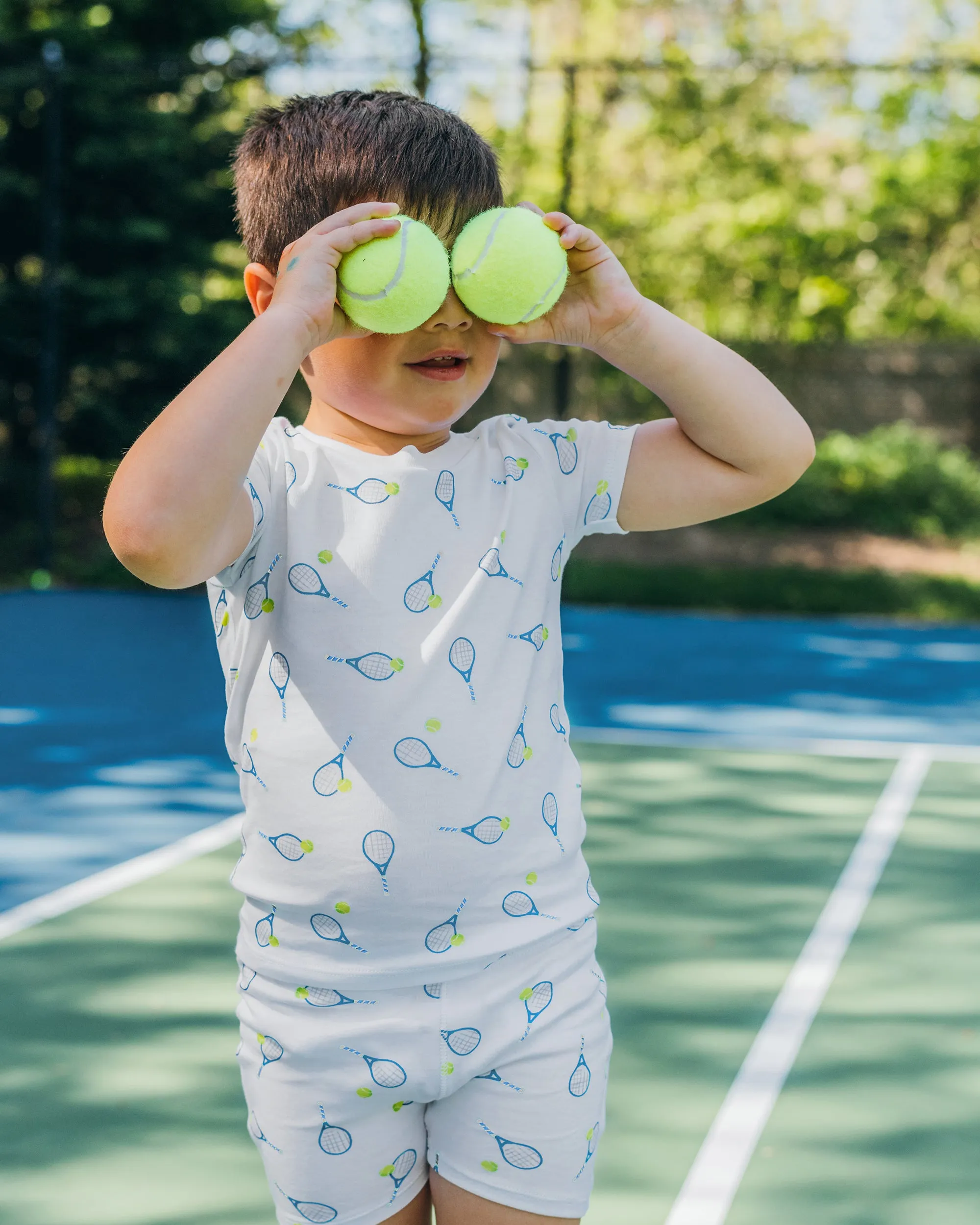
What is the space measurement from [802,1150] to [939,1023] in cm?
80

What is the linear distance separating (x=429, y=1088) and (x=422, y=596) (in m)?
0.53

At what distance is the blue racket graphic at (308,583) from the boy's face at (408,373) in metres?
0.18

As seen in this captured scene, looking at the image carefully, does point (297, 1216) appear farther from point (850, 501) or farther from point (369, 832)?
point (850, 501)

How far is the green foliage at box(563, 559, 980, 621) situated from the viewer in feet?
40.1

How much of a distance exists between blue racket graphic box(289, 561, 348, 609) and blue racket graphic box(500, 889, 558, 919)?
0.36 m

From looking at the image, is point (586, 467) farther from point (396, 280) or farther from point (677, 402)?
point (396, 280)

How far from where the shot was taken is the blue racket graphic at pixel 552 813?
1771 mm

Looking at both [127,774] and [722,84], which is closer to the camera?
[127,774]

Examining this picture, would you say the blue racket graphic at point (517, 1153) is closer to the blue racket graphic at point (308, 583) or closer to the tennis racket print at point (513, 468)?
the blue racket graphic at point (308, 583)

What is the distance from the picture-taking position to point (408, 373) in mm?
1724

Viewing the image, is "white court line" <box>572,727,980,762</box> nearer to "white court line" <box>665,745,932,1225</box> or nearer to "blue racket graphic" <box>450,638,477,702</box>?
"white court line" <box>665,745,932,1225</box>

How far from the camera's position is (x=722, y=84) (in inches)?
496

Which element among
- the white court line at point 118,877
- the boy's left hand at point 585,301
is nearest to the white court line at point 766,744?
the white court line at point 118,877

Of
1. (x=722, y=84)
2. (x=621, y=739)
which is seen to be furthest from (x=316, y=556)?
(x=722, y=84)
